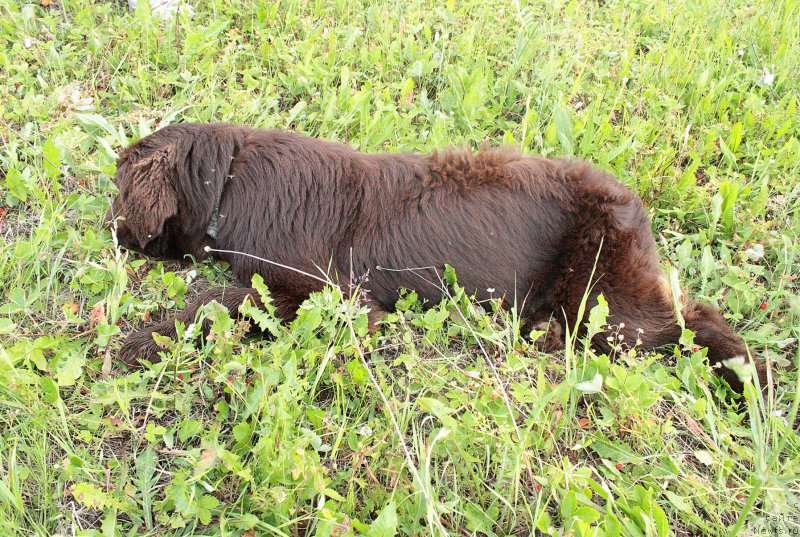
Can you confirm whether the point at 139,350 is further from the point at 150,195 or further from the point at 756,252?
the point at 756,252

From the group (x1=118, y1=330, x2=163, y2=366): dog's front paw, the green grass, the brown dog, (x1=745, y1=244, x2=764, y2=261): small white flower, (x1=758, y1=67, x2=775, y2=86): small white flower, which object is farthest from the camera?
(x1=758, y1=67, x2=775, y2=86): small white flower

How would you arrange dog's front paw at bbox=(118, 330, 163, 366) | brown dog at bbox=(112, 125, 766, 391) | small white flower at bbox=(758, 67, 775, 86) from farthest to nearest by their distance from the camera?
small white flower at bbox=(758, 67, 775, 86) → brown dog at bbox=(112, 125, 766, 391) → dog's front paw at bbox=(118, 330, 163, 366)

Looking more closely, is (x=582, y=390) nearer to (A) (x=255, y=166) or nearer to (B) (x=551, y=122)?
(A) (x=255, y=166)

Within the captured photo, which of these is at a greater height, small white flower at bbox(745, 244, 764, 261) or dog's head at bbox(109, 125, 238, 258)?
dog's head at bbox(109, 125, 238, 258)

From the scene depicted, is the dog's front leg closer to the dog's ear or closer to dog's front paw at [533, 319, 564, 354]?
the dog's ear

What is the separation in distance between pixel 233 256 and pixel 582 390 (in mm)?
1808

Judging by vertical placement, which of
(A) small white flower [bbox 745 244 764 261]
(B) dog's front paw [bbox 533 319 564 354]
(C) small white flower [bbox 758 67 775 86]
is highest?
(C) small white flower [bbox 758 67 775 86]

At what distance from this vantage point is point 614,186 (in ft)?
11.0

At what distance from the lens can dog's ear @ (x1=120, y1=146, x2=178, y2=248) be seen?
326 centimetres

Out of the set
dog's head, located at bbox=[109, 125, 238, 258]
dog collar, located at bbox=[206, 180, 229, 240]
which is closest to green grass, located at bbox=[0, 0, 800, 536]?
dog's head, located at bbox=[109, 125, 238, 258]

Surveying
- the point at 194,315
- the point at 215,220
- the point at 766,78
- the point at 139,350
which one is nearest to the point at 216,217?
the point at 215,220

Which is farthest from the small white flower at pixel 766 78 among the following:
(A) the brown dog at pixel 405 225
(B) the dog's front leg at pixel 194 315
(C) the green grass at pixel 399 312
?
(B) the dog's front leg at pixel 194 315

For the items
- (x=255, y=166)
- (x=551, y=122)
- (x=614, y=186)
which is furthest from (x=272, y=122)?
(x=614, y=186)

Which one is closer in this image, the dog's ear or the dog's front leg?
the dog's front leg
